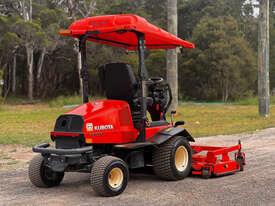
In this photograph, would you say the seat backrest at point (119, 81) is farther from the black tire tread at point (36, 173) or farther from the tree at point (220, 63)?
the tree at point (220, 63)

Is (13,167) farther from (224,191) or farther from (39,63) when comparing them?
(39,63)

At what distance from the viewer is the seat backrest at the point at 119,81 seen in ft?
27.5

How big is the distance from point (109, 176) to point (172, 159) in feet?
4.22

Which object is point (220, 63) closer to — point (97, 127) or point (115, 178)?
point (97, 127)

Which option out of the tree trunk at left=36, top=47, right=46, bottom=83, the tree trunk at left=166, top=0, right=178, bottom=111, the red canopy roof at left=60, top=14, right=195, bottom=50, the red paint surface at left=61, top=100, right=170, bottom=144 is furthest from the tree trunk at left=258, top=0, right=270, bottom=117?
the tree trunk at left=36, top=47, right=46, bottom=83

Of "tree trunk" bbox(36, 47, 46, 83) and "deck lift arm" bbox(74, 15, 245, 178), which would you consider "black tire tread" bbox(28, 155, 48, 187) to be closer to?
"deck lift arm" bbox(74, 15, 245, 178)

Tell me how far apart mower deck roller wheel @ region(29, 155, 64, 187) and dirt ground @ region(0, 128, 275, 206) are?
0.14 metres

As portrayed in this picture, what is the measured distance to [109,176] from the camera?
24.9ft

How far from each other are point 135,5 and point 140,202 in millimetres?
45509

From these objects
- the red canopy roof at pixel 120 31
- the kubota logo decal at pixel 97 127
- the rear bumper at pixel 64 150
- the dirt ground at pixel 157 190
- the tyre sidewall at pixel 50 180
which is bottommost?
the dirt ground at pixel 157 190

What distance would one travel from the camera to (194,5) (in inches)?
2101

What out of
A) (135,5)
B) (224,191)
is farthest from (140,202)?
(135,5)

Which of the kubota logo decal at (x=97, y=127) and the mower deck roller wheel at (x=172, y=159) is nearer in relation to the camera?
the kubota logo decal at (x=97, y=127)

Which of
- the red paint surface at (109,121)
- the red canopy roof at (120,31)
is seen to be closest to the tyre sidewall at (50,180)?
the red paint surface at (109,121)
